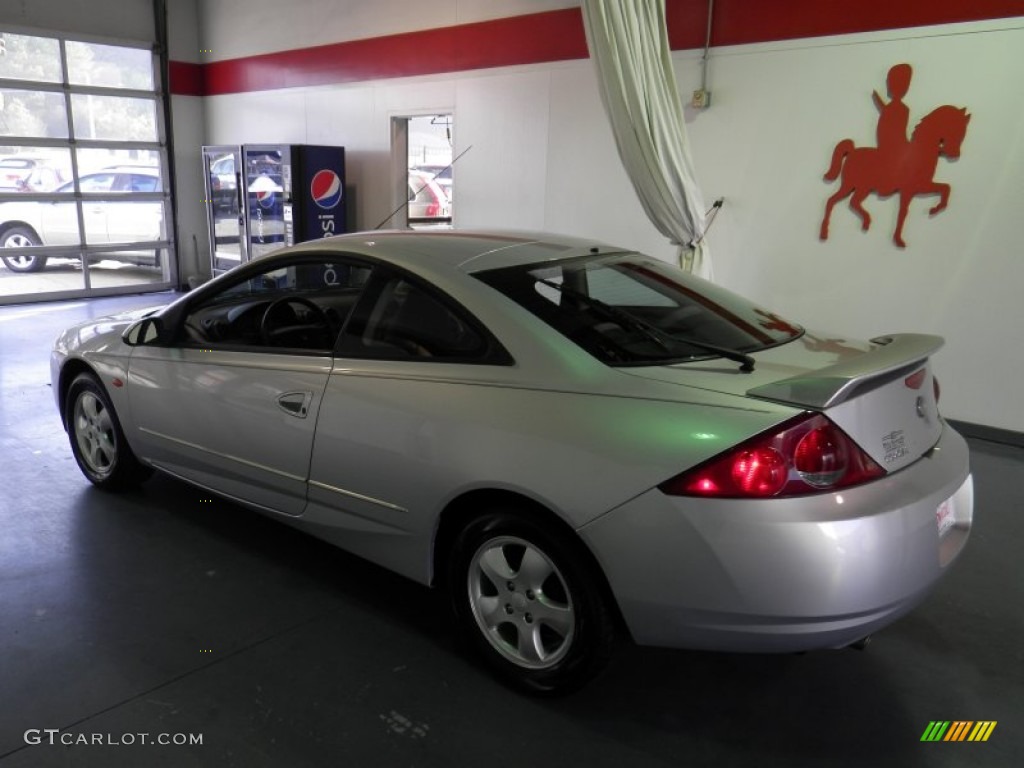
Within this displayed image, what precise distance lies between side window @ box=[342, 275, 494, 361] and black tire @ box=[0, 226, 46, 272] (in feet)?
27.9

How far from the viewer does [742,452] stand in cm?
173

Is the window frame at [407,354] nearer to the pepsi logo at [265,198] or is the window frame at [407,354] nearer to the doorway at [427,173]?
the doorway at [427,173]

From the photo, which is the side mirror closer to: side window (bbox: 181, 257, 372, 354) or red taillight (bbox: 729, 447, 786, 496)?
side window (bbox: 181, 257, 372, 354)

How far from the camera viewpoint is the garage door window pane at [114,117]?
30.4ft

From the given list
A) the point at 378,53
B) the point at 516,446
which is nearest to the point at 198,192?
the point at 378,53

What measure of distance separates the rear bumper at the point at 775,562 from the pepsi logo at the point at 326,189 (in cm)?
Result: 722

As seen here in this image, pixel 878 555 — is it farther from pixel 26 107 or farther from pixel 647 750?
pixel 26 107

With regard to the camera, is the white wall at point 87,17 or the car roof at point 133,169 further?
the car roof at point 133,169

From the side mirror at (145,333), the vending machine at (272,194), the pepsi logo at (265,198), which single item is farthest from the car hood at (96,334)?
the pepsi logo at (265,198)

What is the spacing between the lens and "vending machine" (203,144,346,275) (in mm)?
8172

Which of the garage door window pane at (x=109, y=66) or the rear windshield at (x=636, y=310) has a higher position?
the garage door window pane at (x=109, y=66)

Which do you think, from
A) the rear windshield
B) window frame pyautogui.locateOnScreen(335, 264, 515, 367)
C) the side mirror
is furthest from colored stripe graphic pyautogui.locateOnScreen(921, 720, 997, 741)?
the side mirror

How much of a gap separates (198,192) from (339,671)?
972 cm

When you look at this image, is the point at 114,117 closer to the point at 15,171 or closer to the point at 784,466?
the point at 15,171
